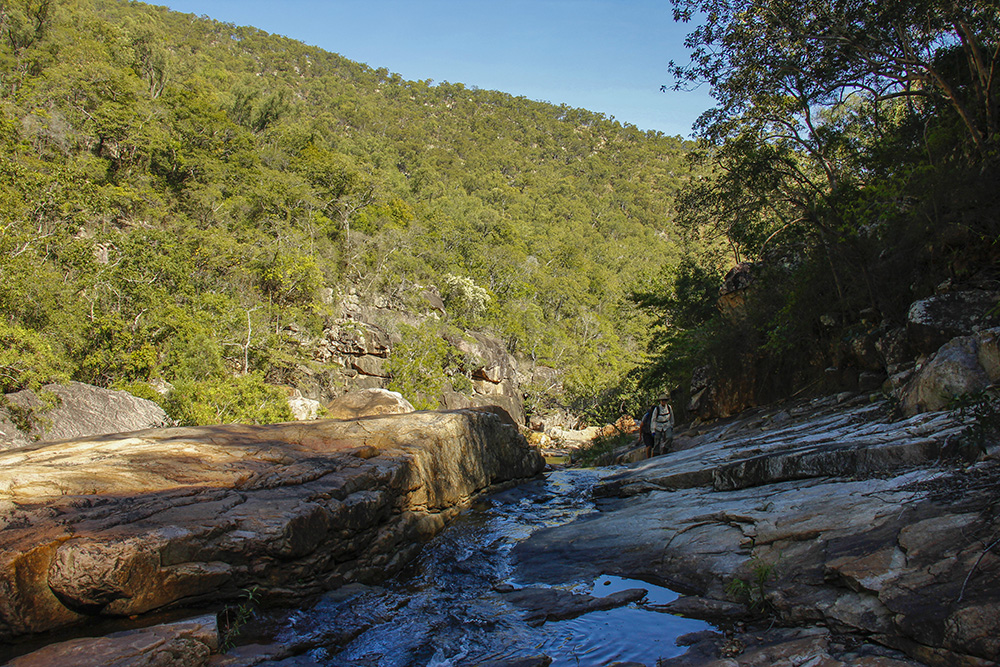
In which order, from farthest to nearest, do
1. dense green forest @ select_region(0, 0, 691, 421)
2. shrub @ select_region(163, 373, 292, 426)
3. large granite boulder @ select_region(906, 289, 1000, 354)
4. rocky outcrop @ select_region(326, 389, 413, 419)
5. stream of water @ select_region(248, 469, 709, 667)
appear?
dense green forest @ select_region(0, 0, 691, 421)
rocky outcrop @ select_region(326, 389, 413, 419)
shrub @ select_region(163, 373, 292, 426)
large granite boulder @ select_region(906, 289, 1000, 354)
stream of water @ select_region(248, 469, 709, 667)

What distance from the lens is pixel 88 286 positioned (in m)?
18.8

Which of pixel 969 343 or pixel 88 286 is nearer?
pixel 969 343

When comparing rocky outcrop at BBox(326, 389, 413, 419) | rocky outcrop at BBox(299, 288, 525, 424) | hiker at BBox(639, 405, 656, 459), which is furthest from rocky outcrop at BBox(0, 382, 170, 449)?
rocky outcrop at BBox(299, 288, 525, 424)

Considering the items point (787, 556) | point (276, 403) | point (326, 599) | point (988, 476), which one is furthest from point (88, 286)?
point (988, 476)

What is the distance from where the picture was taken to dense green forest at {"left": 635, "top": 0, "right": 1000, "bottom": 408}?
8.90 meters

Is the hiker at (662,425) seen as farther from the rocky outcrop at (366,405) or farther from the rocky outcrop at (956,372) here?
the rocky outcrop at (366,405)

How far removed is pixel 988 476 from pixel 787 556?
1598 millimetres

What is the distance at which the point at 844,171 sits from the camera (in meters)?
15.1

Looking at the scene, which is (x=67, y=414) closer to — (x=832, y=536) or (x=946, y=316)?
(x=832, y=536)

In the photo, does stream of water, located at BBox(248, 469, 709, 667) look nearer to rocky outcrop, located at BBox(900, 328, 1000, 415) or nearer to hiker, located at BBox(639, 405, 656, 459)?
rocky outcrop, located at BBox(900, 328, 1000, 415)

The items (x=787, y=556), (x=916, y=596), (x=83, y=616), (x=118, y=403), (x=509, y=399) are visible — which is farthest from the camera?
(x=509, y=399)

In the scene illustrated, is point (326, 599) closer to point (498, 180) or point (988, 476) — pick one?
point (988, 476)

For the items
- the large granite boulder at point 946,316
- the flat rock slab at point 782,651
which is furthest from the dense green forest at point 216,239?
the flat rock slab at point 782,651

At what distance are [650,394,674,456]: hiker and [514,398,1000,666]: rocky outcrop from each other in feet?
13.7
